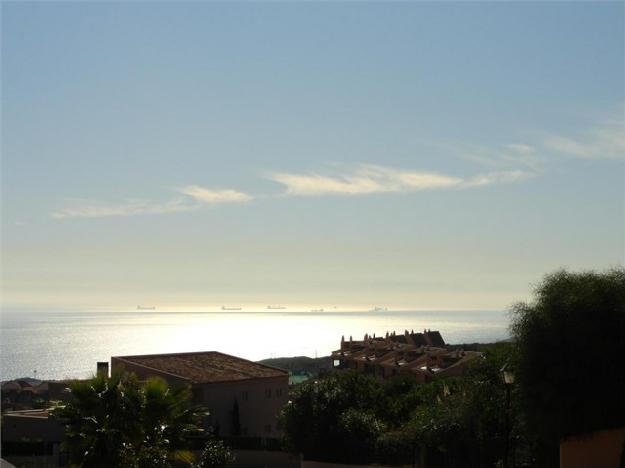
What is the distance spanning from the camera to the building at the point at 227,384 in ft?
134

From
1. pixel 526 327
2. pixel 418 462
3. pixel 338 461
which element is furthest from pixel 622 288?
pixel 338 461

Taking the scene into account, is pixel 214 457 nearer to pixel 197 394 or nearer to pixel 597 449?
pixel 197 394

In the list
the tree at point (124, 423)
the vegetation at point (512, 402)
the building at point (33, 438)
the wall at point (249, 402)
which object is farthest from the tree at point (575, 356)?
the wall at point (249, 402)

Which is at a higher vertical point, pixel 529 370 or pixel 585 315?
pixel 585 315

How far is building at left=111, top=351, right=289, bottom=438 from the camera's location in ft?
134

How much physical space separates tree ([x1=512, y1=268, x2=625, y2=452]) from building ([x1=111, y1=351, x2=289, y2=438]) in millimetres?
21418

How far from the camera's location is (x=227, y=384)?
41.9 meters

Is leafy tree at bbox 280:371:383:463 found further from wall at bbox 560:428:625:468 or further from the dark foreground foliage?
the dark foreground foliage

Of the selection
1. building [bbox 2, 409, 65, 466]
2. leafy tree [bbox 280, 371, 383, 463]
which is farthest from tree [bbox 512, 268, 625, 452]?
building [bbox 2, 409, 65, 466]

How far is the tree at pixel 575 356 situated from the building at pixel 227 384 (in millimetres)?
21418

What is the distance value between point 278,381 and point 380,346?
57385mm

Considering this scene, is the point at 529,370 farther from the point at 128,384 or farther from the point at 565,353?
the point at 128,384

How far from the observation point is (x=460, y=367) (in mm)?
74188

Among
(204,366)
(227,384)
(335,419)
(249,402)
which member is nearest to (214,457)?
(335,419)
